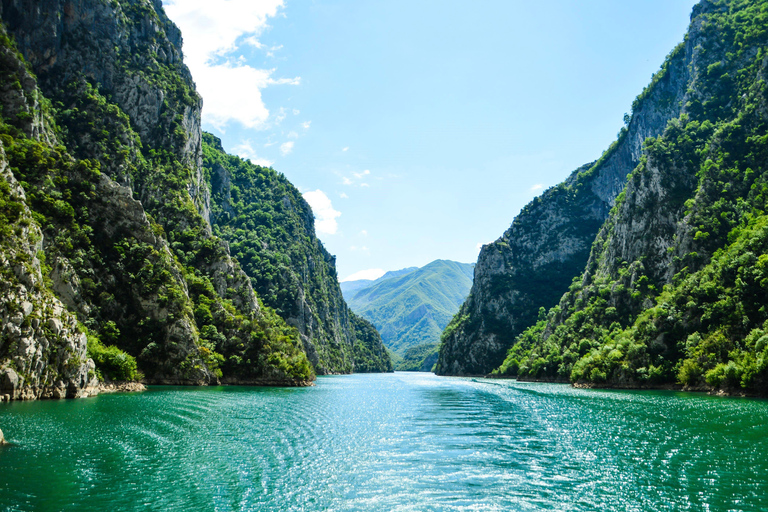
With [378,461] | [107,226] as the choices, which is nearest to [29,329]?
[107,226]

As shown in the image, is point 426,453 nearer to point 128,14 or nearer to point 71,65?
point 71,65

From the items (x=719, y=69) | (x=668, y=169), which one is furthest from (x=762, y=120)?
(x=719, y=69)

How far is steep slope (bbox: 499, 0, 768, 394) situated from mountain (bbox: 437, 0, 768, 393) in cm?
28

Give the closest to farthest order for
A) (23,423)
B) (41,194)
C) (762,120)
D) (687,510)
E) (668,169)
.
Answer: (687,510) → (23,423) → (41,194) → (762,120) → (668,169)

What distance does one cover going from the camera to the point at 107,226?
98.6m

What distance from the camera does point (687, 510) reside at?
20422mm

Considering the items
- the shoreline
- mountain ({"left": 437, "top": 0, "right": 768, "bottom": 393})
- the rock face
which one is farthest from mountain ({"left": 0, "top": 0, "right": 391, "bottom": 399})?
mountain ({"left": 437, "top": 0, "right": 768, "bottom": 393})

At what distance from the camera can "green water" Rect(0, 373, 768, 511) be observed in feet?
72.1

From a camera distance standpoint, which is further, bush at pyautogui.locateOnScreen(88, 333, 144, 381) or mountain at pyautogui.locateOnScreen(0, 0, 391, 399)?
bush at pyautogui.locateOnScreen(88, 333, 144, 381)

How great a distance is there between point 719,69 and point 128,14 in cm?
19334

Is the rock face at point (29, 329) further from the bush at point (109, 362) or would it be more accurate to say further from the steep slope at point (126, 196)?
the bush at point (109, 362)

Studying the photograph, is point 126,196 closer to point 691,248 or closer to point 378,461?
point 378,461

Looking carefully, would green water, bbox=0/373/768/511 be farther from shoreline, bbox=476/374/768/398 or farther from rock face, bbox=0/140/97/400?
shoreline, bbox=476/374/768/398

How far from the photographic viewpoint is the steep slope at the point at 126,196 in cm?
8925
